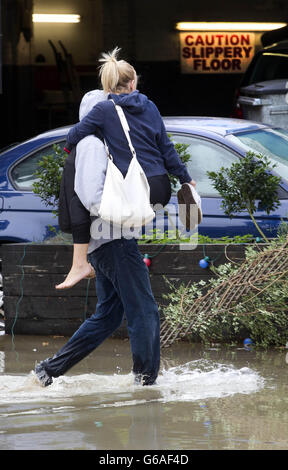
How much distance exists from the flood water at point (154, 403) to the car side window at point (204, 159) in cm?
154

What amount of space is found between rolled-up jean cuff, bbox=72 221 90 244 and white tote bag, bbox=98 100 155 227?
0.16 meters

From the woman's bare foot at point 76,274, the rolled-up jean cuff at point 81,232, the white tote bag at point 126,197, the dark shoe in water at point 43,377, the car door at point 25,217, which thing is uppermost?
the white tote bag at point 126,197

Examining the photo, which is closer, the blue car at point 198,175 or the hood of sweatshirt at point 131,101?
the hood of sweatshirt at point 131,101

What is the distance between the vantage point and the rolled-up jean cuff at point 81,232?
16.3 feet

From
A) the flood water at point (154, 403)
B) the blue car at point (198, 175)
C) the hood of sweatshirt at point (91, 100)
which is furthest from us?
the blue car at point (198, 175)

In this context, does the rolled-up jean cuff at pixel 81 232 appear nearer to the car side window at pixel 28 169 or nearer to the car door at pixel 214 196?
the car door at pixel 214 196

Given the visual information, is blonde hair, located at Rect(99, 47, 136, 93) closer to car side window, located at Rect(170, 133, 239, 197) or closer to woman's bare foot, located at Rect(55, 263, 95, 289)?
woman's bare foot, located at Rect(55, 263, 95, 289)

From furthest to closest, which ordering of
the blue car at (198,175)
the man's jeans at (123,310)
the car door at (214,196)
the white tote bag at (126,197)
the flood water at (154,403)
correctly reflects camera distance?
the blue car at (198,175) → the car door at (214,196) → the man's jeans at (123,310) → the white tote bag at (126,197) → the flood water at (154,403)

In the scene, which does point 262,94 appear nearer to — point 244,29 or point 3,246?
point 3,246

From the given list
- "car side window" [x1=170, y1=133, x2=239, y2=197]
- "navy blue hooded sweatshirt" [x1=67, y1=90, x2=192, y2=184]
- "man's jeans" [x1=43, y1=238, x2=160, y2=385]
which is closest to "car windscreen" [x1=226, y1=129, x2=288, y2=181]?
"car side window" [x1=170, y1=133, x2=239, y2=197]

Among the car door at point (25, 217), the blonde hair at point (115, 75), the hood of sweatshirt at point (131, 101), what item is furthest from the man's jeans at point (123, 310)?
the car door at point (25, 217)

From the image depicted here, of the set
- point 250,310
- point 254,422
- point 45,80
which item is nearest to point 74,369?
point 250,310

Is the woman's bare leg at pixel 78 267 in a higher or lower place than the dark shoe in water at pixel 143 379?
higher

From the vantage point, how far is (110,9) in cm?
1872
